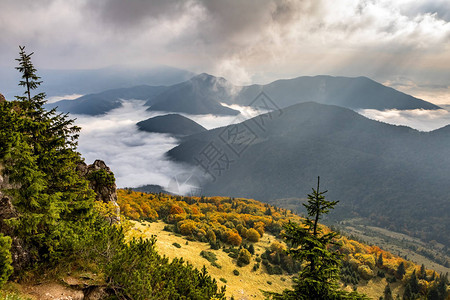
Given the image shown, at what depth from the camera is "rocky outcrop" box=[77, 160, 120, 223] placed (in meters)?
26.9

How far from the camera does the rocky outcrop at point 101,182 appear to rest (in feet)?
88.2

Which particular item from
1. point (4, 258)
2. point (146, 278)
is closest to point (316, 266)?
point (146, 278)

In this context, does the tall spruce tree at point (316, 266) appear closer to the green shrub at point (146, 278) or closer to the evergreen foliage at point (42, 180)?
the green shrub at point (146, 278)

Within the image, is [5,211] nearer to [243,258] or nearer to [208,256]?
[208,256]

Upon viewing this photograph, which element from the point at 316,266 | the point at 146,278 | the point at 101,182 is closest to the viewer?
the point at 316,266

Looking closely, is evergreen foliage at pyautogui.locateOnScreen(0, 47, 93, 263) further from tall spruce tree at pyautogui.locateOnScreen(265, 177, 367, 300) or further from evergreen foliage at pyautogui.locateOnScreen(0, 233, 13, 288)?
tall spruce tree at pyautogui.locateOnScreen(265, 177, 367, 300)

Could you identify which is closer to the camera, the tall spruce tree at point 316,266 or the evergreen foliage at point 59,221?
the tall spruce tree at point 316,266

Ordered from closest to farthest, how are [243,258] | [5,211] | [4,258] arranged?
[4,258] < [5,211] < [243,258]

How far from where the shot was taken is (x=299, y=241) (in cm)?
1390

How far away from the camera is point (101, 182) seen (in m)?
27.7

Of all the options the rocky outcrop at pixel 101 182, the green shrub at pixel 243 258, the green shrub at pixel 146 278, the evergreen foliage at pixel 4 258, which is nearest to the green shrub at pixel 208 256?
the green shrub at pixel 243 258

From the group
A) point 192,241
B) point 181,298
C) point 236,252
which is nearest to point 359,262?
point 236,252

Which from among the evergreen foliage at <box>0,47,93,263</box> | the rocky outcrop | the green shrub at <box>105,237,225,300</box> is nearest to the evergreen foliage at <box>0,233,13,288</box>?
the evergreen foliage at <box>0,47,93,263</box>

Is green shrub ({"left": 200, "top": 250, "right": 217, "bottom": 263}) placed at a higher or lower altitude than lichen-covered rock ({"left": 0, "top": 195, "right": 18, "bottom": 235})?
lower
